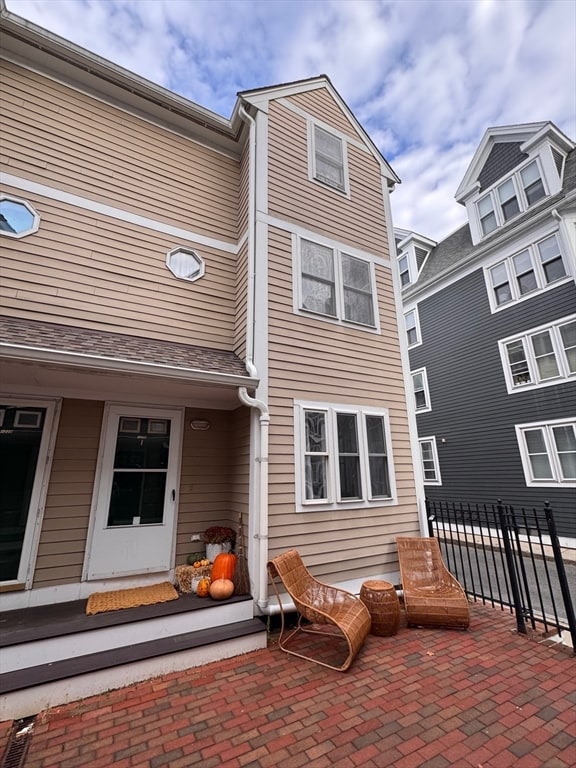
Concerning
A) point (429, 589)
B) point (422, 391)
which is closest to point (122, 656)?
point (429, 589)

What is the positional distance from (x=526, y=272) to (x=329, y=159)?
7.21 meters

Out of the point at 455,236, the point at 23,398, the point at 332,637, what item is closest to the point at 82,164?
the point at 23,398

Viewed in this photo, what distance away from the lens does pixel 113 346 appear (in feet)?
13.4

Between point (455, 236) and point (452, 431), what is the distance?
25.8 feet

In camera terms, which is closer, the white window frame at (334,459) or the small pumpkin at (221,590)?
the small pumpkin at (221,590)

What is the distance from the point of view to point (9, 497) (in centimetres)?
382

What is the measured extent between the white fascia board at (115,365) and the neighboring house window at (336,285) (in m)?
1.98

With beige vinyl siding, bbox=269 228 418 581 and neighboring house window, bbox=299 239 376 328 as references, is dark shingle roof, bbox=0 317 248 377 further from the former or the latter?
neighboring house window, bbox=299 239 376 328

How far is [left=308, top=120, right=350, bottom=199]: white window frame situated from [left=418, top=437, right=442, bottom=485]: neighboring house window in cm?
902

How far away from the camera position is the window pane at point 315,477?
184 inches

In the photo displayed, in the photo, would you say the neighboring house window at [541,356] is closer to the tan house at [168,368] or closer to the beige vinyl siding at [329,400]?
the tan house at [168,368]

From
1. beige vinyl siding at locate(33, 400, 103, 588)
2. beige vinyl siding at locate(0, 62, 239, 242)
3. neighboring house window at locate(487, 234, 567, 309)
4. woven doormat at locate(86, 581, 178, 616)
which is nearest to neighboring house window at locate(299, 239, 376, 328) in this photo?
beige vinyl siding at locate(0, 62, 239, 242)

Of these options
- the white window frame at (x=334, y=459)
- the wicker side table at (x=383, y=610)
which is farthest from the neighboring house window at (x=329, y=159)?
the wicker side table at (x=383, y=610)

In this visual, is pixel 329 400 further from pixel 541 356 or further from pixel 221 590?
pixel 541 356
